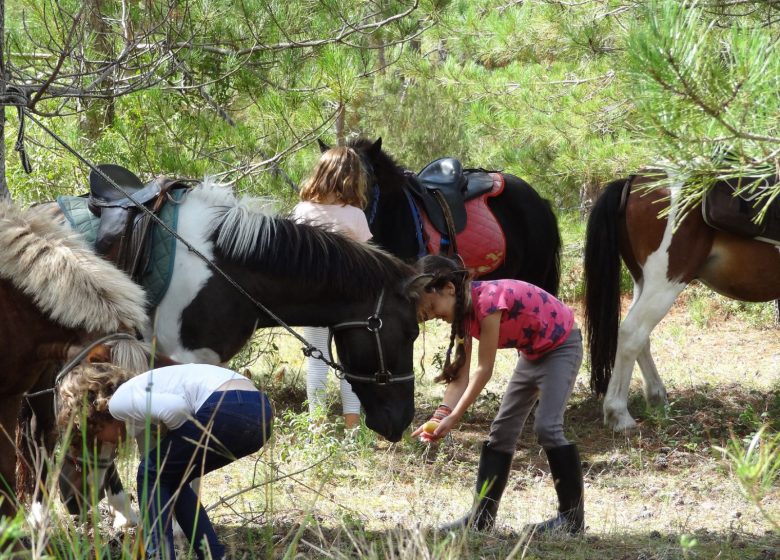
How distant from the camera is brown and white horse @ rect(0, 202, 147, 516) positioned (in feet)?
10.0

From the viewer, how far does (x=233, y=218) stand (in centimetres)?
375

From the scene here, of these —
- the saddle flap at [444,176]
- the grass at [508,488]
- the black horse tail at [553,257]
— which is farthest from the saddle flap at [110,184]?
the black horse tail at [553,257]

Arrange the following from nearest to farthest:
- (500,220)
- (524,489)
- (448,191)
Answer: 1. (524,489)
2. (448,191)
3. (500,220)

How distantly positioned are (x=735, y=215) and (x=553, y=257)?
51.9 inches

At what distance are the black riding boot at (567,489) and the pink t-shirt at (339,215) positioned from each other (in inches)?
60.2

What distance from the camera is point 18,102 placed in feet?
11.5

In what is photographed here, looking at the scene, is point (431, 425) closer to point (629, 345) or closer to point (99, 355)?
point (99, 355)

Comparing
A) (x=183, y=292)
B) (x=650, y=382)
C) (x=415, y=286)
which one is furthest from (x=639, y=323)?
(x=183, y=292)

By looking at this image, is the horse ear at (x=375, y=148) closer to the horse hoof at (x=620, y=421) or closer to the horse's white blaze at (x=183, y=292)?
the horse's white blaze at (x=183, y=292)

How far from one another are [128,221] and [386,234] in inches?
80.9

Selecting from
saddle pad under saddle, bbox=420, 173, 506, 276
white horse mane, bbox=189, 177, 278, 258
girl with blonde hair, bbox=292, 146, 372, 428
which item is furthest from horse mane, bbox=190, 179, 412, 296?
saddle pad under saddle, bbox=420, 173, 506, 276

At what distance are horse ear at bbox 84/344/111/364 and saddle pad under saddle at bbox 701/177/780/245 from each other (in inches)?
146

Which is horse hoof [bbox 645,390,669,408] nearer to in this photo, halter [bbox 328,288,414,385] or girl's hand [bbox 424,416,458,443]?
halter [bbox 328,288,414,385]

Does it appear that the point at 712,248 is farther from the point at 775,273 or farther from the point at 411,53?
the point at 411,53
